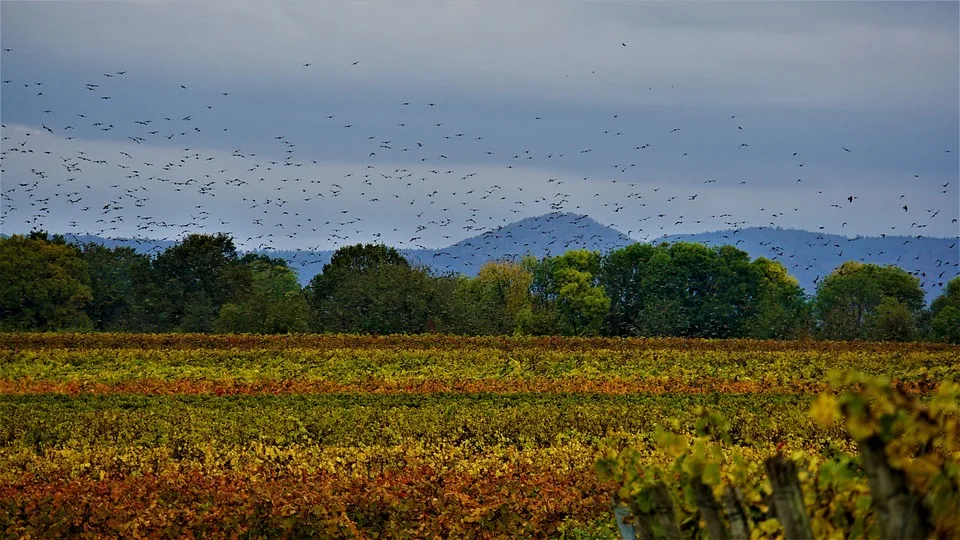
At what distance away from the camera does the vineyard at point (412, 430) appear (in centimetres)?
830

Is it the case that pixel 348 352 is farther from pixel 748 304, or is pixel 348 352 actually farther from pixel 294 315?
pixel 748 304

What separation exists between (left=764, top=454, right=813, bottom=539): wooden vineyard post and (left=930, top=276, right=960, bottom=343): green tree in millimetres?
37817

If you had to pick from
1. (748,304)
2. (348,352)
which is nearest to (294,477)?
(348,352)

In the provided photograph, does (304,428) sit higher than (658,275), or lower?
lower

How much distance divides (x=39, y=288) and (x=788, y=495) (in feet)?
167

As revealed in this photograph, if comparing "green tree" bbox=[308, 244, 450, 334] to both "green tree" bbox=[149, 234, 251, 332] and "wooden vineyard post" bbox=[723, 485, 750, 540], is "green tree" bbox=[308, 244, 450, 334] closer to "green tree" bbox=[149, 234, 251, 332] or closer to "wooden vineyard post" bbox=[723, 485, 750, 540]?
"green tree" bbox=[149, 234, 251, 332]

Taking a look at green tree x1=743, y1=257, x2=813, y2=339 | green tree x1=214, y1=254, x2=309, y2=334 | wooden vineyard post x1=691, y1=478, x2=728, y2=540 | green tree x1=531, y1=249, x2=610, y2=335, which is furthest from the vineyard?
green tree x1=531, y1=249, x2=610, y2=335

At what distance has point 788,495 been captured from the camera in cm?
247

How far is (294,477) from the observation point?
9766 mm

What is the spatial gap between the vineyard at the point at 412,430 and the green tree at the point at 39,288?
1841 centimetres

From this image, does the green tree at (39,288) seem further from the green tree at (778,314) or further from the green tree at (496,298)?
the green tree at (778,314)

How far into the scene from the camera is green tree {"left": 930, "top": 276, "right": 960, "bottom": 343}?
1711 inches

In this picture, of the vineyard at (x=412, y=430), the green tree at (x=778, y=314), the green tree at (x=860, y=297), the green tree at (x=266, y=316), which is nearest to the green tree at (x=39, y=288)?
the green tree at (x=266, y=316)

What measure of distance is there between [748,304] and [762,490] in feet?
183
